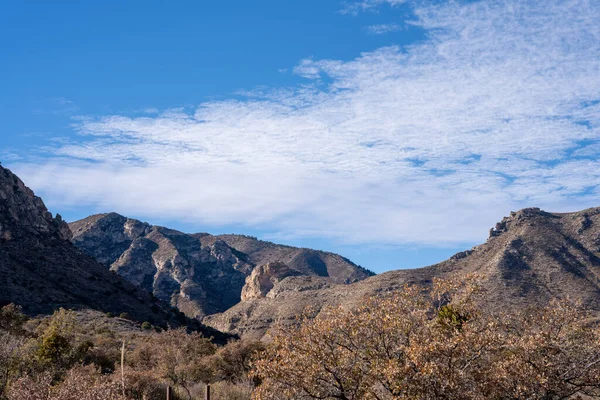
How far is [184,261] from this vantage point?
137875 millimetres

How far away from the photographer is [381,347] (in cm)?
1388

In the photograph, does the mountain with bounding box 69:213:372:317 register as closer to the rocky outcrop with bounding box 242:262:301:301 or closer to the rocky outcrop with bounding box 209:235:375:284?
the rocky outcrop with bounding box 209:235:375:284

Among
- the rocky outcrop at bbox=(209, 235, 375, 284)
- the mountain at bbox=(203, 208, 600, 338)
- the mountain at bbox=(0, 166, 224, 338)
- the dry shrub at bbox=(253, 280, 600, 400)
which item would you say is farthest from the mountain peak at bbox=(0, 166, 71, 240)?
the rocky outcrop at bbox=(209, 235, 375, 284)

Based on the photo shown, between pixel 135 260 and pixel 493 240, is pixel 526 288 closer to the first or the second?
pixel 493 240

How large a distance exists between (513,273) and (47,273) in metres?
55.8

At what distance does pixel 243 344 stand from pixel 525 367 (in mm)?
24004

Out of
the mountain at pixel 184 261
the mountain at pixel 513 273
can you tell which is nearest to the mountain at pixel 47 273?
the mountain at pixel 513 273

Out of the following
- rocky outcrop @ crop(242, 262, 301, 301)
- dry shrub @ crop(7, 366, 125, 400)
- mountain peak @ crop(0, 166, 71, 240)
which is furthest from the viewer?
rocky outcrop @ crop(242, 262, 301, 301)

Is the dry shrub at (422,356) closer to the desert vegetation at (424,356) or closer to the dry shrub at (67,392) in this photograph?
the desert vegetation at (424,356)

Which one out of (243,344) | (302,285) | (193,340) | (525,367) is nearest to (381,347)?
(525,367)

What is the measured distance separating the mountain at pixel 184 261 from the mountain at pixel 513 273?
29.4m

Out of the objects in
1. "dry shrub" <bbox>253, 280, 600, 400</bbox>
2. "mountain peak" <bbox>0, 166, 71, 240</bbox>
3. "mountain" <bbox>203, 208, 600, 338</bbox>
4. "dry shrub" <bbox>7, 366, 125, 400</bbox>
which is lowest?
"dry shrub" <bbox>7, 366, 125, 400</bbox>

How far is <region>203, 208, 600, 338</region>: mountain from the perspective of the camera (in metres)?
60.8

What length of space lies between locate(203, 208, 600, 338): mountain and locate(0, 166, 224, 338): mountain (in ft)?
61.7
